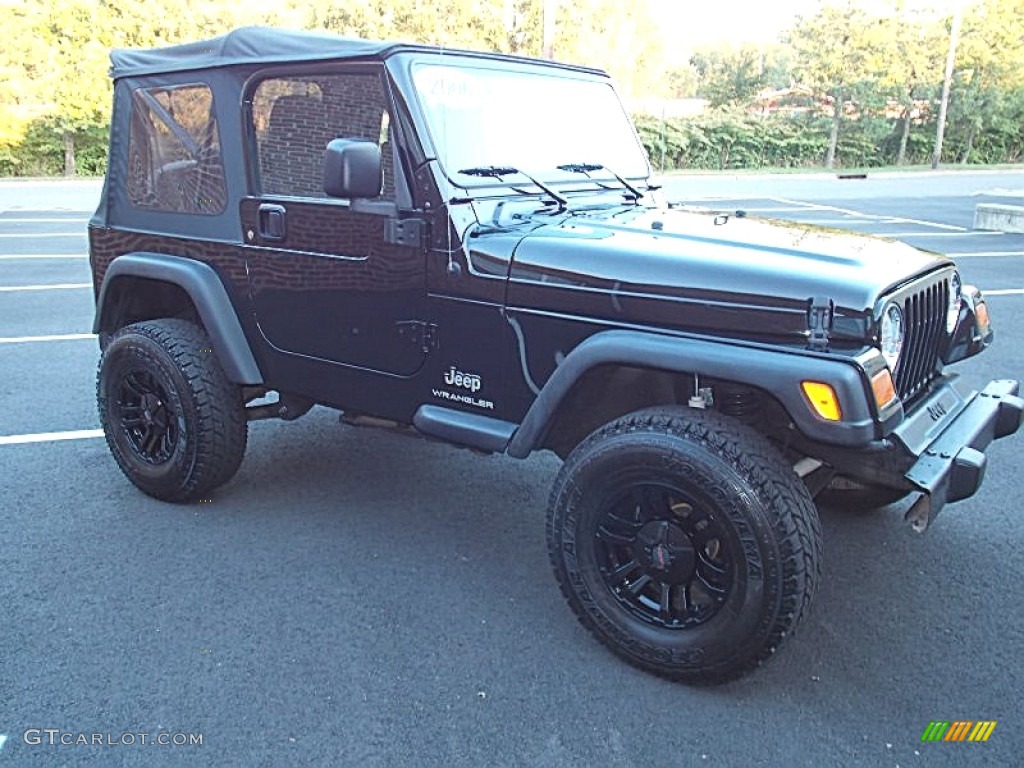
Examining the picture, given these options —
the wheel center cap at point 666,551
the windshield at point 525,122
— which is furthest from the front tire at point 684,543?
the windshield at point 525,122

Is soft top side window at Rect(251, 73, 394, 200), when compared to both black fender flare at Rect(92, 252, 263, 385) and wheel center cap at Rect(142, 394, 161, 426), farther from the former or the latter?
wheel center cap at Rect(142, 394, 161, 426)

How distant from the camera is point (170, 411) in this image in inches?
155

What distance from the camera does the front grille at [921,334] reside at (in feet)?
9.22

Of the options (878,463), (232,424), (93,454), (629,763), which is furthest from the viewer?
(93,454)

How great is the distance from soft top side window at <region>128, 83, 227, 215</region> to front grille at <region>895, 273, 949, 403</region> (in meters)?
2.69

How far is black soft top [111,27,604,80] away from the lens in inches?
129

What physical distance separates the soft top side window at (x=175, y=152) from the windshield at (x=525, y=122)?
1078mm

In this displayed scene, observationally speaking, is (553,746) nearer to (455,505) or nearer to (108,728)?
(108,728)

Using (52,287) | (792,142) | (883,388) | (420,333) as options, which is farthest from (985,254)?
(792,142)

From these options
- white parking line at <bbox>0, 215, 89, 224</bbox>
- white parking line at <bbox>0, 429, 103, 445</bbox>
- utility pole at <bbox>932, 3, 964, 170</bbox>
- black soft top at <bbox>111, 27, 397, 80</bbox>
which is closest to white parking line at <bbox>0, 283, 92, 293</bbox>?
white parking line at <bbox>0, 429, 103, 445</bbox>

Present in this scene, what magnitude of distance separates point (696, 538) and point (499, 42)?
27359 mm

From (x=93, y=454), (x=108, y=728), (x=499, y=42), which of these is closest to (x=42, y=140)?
(x=499, y=42)

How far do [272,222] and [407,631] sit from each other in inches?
66.5

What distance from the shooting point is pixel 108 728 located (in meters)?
2.57
